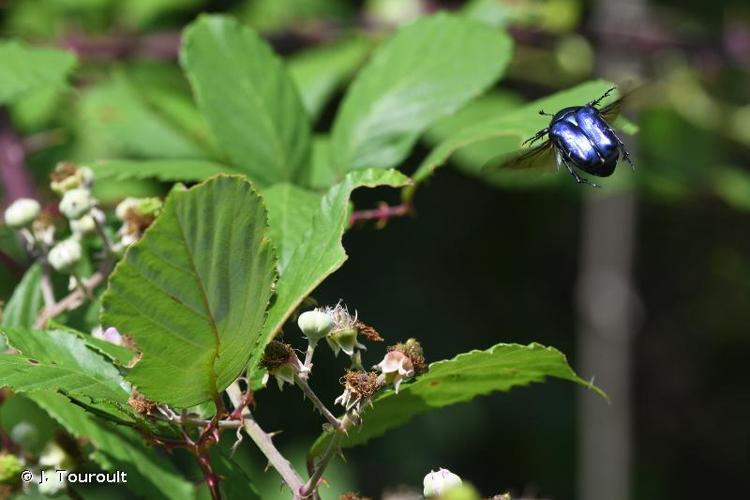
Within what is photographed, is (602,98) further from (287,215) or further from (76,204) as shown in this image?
(76,204)

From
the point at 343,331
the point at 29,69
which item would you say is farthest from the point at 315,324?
the point at 29,69

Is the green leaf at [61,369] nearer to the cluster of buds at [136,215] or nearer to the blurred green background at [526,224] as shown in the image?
the cluster of buds at [136,215]

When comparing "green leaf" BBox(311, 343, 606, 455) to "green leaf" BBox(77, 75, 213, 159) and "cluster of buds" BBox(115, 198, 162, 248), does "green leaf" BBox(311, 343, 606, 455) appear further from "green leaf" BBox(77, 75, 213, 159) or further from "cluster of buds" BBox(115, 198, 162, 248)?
"green leaf" BBox(77, 75, 213, 159)

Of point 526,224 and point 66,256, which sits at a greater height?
point 66,256

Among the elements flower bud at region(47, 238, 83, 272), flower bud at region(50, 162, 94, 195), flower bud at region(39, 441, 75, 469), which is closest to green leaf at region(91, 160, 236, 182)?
flower bud at region(50, 162, 94, 195)

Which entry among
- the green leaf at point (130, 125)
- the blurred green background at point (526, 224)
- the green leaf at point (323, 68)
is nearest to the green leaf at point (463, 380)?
the blurred green background at point (526, 224)

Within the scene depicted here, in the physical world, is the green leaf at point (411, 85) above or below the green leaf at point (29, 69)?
below
